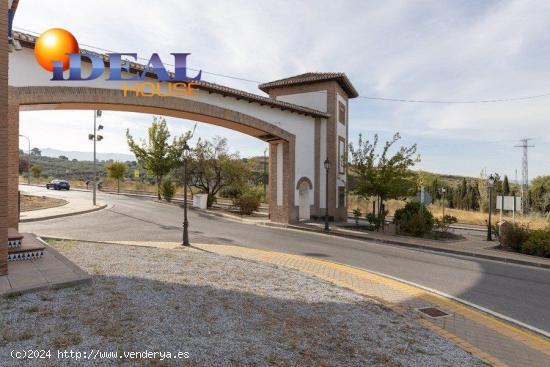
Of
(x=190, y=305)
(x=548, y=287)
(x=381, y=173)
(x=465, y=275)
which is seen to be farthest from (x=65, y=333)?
(x=381, y=173)

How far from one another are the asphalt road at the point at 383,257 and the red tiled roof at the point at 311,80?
10565 mm

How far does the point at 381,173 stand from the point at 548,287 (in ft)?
34.6

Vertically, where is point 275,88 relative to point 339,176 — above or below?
above

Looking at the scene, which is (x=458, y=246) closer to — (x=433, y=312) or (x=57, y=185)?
(x=433, y=312)

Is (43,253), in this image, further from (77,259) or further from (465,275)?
(465,275)

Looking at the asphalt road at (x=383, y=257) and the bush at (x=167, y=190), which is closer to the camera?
the asphalt road at (x=383, y=257)

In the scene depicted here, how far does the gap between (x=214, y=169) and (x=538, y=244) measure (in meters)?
22.7

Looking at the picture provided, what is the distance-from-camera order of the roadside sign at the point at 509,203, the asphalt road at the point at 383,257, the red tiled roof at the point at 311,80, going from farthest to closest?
the red tiled roof at the point at 311,80, the roadside sign at the point at 509,203, the asphalt road at the point at 383,257

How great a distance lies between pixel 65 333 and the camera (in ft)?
13.3

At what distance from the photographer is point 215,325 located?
15.3 feet

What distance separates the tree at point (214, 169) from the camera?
2947 centimetres

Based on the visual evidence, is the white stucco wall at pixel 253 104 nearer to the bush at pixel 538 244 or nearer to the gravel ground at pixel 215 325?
the gravel ground at pixel 215 325

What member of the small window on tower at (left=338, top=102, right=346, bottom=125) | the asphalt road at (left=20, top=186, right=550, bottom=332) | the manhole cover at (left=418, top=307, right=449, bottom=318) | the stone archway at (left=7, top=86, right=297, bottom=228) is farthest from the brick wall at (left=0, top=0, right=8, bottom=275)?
the small window on tower at (left=338, top=102, right=346, bottom=125)

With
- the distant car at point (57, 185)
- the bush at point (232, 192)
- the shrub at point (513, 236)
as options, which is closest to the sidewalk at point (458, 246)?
the shrub at point (513, 236)
